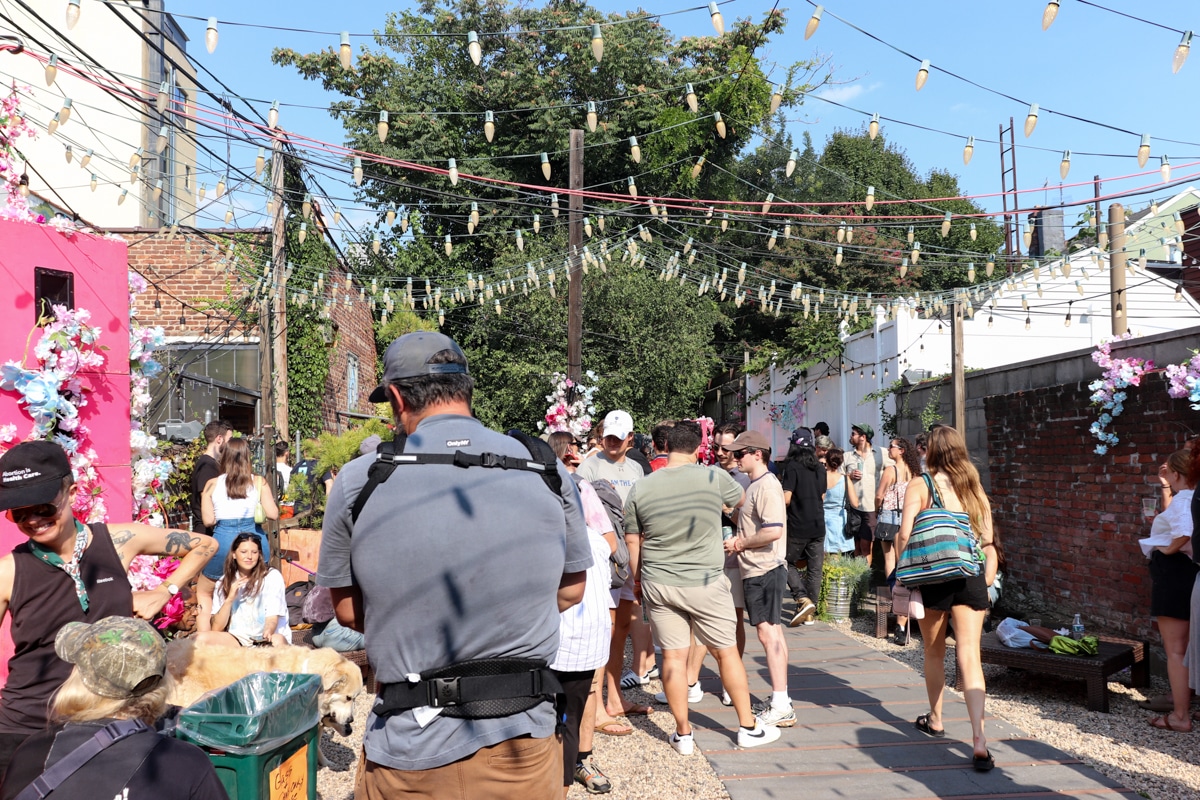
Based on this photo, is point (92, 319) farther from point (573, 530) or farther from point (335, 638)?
point (573, 530)

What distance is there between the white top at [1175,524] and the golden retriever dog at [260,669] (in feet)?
16.2

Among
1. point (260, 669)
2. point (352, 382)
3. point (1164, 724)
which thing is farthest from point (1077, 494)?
point (352, 382)

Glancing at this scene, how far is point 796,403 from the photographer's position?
24078 mm

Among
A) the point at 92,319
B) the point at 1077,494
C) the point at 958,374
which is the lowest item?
the point at 1077,494

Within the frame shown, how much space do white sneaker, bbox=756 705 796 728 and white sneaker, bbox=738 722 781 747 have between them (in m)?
0.25

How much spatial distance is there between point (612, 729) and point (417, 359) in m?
3.88

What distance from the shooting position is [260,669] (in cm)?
459

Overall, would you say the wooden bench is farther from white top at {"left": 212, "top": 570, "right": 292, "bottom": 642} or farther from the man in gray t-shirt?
the man in gray t-shirt

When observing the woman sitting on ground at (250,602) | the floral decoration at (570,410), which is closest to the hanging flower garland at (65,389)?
the woman sitting on ground at (250,602)

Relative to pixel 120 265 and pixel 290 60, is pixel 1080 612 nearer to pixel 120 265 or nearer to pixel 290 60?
pixel 120 265

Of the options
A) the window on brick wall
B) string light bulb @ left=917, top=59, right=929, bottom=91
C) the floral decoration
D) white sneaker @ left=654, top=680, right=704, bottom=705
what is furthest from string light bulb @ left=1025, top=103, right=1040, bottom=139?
the window on brick wall

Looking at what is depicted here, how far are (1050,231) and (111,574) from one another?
77.7ft

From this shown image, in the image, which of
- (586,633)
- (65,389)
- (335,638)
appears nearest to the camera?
(586,633)

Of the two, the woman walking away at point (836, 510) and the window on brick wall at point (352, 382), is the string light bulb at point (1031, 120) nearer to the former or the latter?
the woman walking away at point (836, 510)
